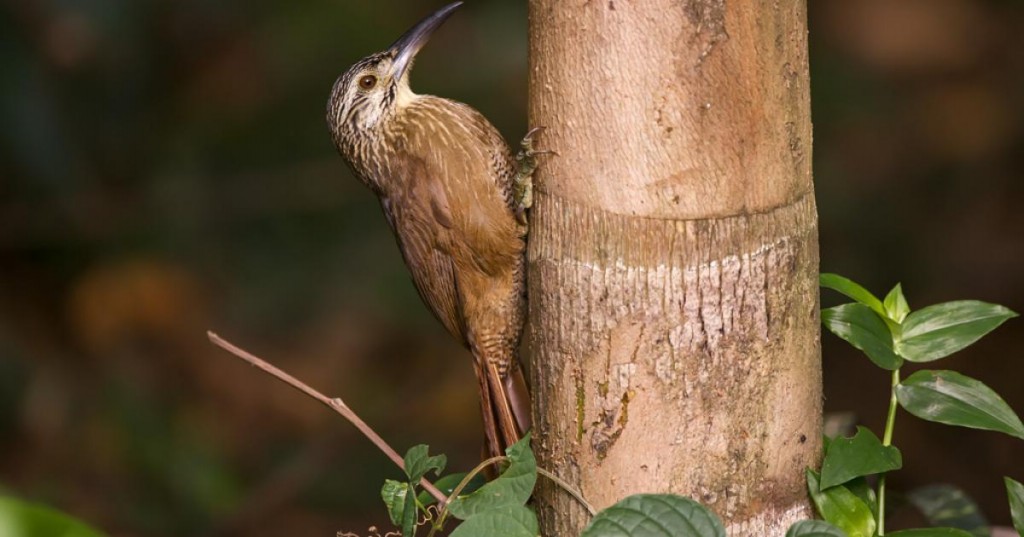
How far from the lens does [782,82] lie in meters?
1.74

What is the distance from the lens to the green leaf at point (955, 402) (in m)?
1.81

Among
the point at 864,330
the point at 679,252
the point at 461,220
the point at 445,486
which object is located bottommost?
the point at 445,486

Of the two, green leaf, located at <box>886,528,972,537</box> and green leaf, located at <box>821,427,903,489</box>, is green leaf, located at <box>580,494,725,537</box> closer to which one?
green leaf, located at <box>821,427,903,489</box>

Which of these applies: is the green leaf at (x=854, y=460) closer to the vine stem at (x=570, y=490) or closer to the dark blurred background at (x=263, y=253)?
the vine stem at (x=570, y=490)

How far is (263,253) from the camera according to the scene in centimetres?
493

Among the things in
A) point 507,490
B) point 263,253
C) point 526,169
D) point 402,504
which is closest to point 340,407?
point 402,504

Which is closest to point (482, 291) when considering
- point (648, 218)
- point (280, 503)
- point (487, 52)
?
point (648, 218)

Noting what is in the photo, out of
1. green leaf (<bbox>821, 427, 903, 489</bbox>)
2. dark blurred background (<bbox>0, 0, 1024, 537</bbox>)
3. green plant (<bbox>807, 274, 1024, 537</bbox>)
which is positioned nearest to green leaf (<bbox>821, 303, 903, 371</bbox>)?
green plant (<bbox>807, 274, 1024, 537</bbox>)

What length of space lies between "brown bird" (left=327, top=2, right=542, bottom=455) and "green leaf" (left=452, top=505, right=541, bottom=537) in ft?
2.19

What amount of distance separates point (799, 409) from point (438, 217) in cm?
92

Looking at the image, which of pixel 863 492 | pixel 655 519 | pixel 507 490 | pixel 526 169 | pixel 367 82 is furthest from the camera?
pixel 367 82

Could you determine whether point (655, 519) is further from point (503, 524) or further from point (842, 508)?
point (842, 508)

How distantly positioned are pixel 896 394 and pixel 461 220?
0.94 meters

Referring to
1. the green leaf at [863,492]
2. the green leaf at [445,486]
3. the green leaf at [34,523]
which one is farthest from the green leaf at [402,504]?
the green leaf at [863,492]
